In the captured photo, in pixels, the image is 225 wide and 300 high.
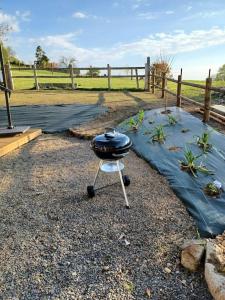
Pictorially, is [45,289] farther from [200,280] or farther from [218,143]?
[218,143]

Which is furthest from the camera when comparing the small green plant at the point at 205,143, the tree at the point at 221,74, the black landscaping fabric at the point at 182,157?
the tree at the point at 221,74

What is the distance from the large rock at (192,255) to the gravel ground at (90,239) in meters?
0.06

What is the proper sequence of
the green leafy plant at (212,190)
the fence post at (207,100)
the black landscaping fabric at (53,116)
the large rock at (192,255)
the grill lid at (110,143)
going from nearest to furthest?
the large rock at (192,255)
the grill lid at (110,143)
the green leafy plant at (212,190)
the fence post at (207,100)
the black landscaping fabric at (53,116)

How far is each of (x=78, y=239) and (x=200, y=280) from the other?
97 centimetres

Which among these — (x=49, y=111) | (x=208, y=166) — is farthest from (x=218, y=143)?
(x=49, y=111)

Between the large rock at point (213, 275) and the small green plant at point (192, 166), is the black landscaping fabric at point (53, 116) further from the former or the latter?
the large rock at point (213, 275)

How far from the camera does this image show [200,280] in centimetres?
202

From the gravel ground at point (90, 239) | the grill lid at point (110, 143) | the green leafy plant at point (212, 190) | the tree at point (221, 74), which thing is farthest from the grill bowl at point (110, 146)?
the tree at point (221, 74)

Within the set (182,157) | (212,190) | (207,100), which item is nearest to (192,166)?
(182,157)

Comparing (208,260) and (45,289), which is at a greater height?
(208,260)

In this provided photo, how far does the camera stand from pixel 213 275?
1.91 metres

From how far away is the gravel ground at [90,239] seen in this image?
1974 mm

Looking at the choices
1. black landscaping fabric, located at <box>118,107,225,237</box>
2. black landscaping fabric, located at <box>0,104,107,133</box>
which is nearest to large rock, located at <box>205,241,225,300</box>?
black landscaping fabric, located at <box>118,107,225,237</box>

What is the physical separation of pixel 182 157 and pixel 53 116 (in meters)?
4.08
